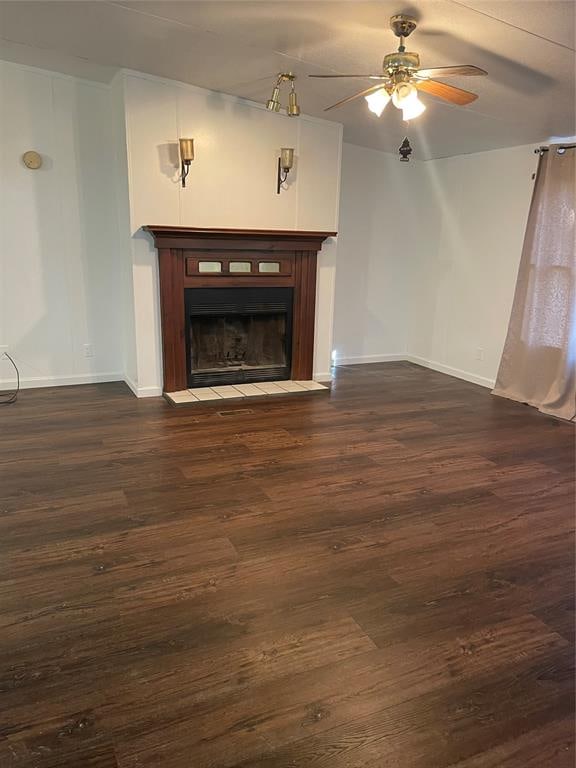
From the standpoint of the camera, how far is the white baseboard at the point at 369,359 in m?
6.18

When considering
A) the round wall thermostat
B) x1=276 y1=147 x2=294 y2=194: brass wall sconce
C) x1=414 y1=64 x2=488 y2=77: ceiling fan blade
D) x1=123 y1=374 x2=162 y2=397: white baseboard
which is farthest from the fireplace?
x1=414 y1=64 x2=488 y2=77: ceiling fan blade

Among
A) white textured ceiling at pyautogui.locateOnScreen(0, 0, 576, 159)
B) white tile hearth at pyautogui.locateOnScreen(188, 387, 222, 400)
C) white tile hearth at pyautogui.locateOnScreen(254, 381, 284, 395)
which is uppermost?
white textured ceiling at pyautogui.locateOnScreen(0, 0, 576, 159)

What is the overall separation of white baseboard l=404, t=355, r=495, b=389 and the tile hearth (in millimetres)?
1615

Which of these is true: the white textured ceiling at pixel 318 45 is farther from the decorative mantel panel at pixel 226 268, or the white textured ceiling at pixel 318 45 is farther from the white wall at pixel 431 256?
the decorative mantel panel at pixel 226 268

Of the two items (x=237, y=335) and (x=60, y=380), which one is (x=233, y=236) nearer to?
(x=237, y=335)

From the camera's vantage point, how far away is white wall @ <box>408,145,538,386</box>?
5.02 m

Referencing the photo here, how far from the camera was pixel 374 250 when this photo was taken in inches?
238

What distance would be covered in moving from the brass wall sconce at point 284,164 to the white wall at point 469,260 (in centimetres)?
201

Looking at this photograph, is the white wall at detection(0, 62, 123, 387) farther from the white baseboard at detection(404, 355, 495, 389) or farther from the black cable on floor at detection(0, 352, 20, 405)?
the white baseboard at detection(404, 355, 495, 389)

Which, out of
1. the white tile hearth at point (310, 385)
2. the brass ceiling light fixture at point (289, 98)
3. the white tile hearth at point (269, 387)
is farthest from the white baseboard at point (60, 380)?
the brass ceiling light fixture at point (289, 98)

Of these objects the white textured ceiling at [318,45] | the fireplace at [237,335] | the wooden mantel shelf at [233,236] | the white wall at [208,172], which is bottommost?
the fireplace at [237,335]

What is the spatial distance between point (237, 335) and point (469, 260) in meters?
2.58

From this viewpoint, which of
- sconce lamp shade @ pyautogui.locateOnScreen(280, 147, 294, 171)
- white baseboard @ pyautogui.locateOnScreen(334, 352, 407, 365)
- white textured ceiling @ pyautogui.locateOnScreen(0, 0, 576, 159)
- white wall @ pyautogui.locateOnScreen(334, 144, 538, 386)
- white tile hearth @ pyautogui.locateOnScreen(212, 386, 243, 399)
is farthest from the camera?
white baseboard @ pyautogui.locateOnScreen(334, 352, 407, 365)

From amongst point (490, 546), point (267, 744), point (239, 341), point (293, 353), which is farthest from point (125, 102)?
point (267, 744)
